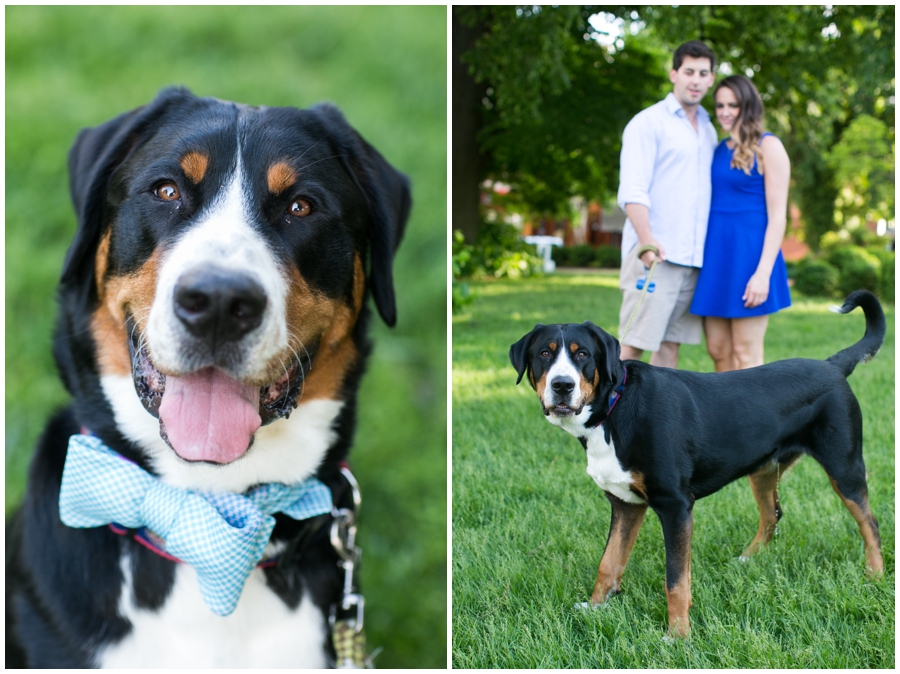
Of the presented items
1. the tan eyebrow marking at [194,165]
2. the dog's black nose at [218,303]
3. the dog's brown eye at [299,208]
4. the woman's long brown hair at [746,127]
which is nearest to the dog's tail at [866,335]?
the woman's long brown hair at [746,127]

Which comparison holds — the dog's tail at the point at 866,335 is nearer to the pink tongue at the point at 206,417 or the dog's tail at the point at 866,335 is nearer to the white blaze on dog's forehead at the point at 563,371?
the white blaze on dog's forehead at the point at 563,371

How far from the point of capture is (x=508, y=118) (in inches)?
272

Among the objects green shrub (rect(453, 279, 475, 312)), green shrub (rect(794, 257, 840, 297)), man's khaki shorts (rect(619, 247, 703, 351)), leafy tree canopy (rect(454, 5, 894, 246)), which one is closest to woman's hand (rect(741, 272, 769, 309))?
man's khaki shorts (rect(619, 247, 703, 351))

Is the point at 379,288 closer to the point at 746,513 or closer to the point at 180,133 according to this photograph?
the point at 180,133

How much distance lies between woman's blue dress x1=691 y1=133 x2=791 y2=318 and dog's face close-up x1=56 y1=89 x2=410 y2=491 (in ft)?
3.82

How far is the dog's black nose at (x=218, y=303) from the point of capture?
67.2 inches

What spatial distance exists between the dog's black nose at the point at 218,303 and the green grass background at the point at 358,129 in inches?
38.3

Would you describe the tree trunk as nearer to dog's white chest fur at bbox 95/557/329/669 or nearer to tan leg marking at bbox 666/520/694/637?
tan leg marking at bbox 666/520/694/637

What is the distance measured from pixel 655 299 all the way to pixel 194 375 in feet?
4.88

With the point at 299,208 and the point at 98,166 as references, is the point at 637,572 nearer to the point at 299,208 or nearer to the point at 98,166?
the point at 299,208

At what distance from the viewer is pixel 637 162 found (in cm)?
244

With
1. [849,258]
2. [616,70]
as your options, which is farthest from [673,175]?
[849,258]

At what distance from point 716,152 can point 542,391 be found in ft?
3.39

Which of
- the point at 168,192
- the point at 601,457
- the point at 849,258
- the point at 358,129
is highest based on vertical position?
the point at 358,129
